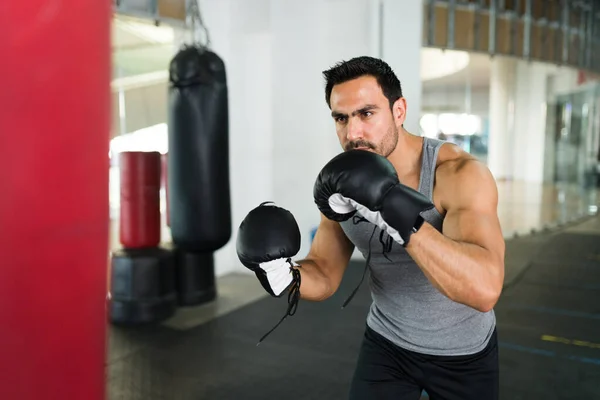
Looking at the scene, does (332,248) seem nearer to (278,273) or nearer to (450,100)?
(278,273)

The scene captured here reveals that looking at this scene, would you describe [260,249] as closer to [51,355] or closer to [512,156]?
[51,355]

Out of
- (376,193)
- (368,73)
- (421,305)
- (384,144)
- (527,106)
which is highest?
(527,106)

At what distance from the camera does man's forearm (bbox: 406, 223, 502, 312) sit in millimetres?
1080

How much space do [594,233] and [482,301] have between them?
6.64 m

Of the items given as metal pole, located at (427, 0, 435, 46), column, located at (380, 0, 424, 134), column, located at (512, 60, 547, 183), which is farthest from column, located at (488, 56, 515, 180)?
column, located at (380, 0, 424, 134)

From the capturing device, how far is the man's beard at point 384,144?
4.41 ft

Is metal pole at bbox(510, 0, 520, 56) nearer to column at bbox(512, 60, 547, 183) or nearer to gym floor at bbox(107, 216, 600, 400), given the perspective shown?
gym floor at bbox(107, 216, 600, 400)

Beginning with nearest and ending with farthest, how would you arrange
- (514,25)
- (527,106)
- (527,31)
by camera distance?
(514,25) < (527,31) < (527,106)

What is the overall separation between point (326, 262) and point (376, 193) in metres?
0.57

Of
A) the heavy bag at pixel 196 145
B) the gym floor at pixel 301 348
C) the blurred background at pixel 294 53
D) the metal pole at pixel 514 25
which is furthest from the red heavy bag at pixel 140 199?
the metal pole at pixel 514 25

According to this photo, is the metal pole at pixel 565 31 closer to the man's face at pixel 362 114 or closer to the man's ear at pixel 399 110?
the man's ear at pixel 399 110

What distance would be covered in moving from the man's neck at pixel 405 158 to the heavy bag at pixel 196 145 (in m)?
1.74

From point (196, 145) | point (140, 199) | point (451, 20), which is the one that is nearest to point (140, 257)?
point (140, 199)

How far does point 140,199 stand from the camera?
11.6 ft
